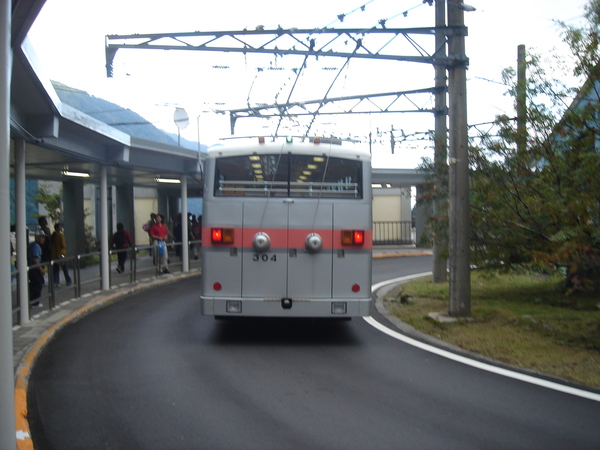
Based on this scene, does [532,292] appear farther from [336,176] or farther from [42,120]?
[42,120]

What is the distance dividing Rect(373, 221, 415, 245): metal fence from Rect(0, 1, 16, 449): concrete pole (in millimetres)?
33464

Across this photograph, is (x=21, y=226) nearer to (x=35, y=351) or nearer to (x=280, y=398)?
(x=35, y=351)

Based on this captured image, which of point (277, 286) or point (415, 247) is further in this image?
point (415, 247)

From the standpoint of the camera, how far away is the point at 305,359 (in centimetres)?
933

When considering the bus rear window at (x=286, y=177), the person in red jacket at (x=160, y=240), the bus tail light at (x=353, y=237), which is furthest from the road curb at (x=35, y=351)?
the bus tail light at (x=353, y=237)

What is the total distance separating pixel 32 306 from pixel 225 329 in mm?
4322

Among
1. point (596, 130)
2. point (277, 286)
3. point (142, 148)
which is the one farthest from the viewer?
point (142, 148)

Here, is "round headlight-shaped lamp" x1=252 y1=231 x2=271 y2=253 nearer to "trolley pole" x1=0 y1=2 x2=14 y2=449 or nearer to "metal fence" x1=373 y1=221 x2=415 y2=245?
"trolley pole" x1=0 y1=2 x2=14 y2=449

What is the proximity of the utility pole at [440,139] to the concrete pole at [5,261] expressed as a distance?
8934mm

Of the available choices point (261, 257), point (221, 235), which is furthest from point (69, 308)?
point (261, 257)

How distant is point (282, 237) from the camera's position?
10141mm

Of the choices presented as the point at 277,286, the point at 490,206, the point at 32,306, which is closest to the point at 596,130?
the point at 490,206

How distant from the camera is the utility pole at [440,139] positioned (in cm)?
1430

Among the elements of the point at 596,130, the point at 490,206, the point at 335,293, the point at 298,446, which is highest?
the point at 596,130
